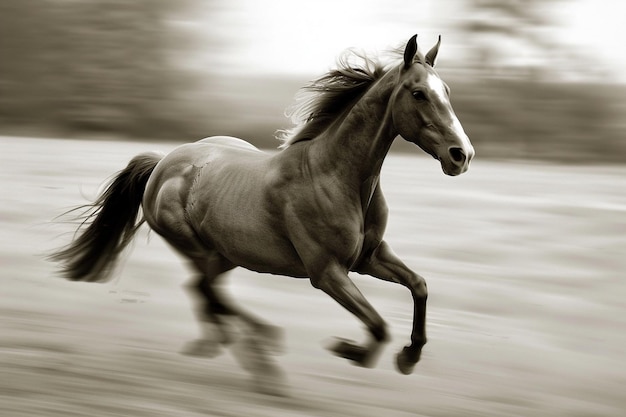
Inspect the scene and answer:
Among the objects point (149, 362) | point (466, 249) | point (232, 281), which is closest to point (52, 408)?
point (149, 362)

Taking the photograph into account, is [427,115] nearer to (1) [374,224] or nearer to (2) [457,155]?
(2) [457,155]

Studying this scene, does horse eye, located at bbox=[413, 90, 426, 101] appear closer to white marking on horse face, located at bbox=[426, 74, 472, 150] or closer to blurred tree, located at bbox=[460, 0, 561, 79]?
white marking on horse face, located at bbox=[426, 74, 472, 150]

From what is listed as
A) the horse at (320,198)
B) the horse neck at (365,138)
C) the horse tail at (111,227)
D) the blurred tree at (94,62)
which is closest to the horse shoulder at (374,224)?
the horse at (320,198)

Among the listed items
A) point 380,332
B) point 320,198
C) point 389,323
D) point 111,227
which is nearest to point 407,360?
point 380,332

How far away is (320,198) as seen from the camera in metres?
3.78

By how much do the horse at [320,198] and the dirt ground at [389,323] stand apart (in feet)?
1.74

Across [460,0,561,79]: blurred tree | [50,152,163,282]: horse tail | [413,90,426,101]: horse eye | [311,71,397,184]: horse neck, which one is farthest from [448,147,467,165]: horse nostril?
[460,0,561,79]: blurred tree

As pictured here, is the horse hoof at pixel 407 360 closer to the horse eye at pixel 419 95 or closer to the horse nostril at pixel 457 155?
the horse nostril at pixel 457 155

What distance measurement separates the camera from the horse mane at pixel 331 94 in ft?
12.7

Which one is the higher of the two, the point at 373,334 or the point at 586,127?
the point at 373,334

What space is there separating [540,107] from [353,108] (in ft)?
40.7

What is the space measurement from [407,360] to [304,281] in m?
3.45

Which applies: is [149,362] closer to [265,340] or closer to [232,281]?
[265,340]

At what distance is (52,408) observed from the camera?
4.14m
